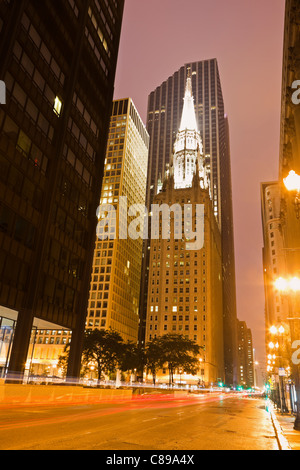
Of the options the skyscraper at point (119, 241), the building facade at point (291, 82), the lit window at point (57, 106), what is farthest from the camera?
the skyscraper at point (119, 241)

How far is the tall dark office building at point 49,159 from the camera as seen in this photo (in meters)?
33.1

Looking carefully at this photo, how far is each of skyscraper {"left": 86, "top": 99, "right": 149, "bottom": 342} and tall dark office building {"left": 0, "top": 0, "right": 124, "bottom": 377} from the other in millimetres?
77506

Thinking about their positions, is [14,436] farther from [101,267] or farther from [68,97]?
[101,267]

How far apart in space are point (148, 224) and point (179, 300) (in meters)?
45.1

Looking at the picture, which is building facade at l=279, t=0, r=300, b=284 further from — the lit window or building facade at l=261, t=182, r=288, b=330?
building facade at l=261, t=182, r=288, b=330

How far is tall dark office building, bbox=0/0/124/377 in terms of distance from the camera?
3306cm

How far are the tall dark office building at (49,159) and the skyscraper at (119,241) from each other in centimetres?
7751

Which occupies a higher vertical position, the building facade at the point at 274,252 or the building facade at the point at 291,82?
the building facade at the point at 274,252

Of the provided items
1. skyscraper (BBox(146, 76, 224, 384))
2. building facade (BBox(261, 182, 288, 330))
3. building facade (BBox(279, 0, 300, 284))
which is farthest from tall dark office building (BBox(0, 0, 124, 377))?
skyscraper (BBox(146, 76, 224, 384))

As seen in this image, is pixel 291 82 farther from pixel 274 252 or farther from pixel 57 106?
pixel 274 252

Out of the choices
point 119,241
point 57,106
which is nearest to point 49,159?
point 57,106

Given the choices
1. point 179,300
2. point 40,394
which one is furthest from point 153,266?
point 40,394

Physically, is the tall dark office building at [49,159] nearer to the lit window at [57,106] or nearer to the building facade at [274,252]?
the lit window at [57,106]

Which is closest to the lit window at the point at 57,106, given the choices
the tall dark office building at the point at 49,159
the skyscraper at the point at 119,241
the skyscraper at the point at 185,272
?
the tall dark office building at the point at 49,159
